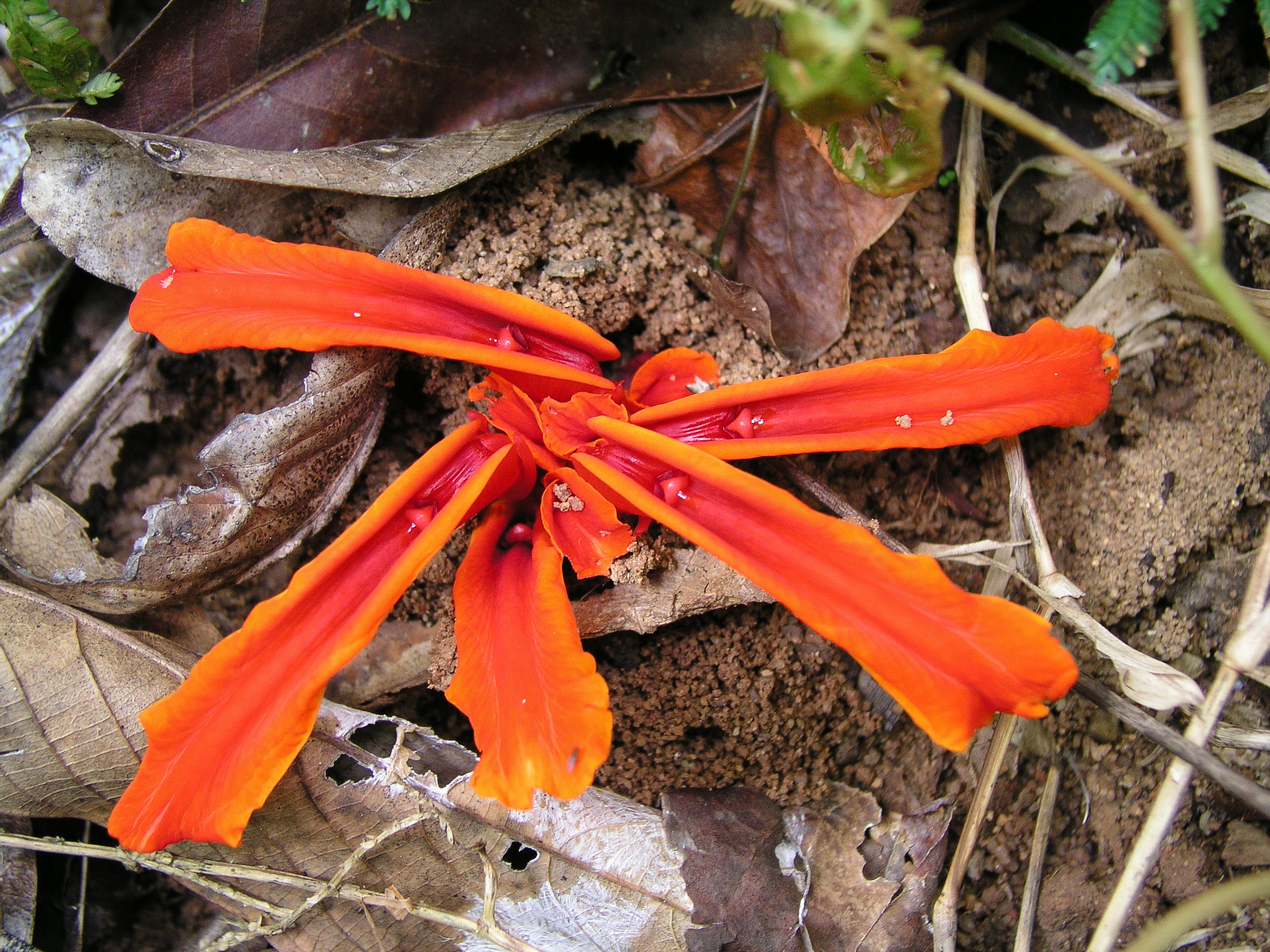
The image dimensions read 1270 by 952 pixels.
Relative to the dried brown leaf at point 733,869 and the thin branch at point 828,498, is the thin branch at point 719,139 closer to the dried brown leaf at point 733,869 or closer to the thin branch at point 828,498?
the thin branch at point 828,498

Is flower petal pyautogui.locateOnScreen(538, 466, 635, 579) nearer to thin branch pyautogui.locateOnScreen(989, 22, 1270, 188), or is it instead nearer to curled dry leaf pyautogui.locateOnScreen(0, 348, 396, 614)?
curled dry leaf pyautogui.locateOnScreen(0, 348, 396, 614)

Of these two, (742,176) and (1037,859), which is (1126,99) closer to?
(742,176)

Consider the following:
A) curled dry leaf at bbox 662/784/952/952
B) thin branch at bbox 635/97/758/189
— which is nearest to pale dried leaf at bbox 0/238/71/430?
thin branch at bbox 635/97/758/189

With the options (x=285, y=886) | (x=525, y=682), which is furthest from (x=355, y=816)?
(x=525, y=682)

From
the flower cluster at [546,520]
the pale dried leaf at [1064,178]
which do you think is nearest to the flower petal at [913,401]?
the flower cluster at [546,520]

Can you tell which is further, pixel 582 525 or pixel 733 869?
pixel 733 869

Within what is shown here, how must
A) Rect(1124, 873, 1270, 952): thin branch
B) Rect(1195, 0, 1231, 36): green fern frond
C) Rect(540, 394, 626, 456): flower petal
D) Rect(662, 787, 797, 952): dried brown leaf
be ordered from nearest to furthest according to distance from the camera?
Rect(1124, 873, 1270, 952): thin branch, Rect(1195, 0, 1231, 36): green fern frond, Rect(540, 394, 626, 456): flower petal, Rect(662, 787, 797, 952): dried brown leaf
